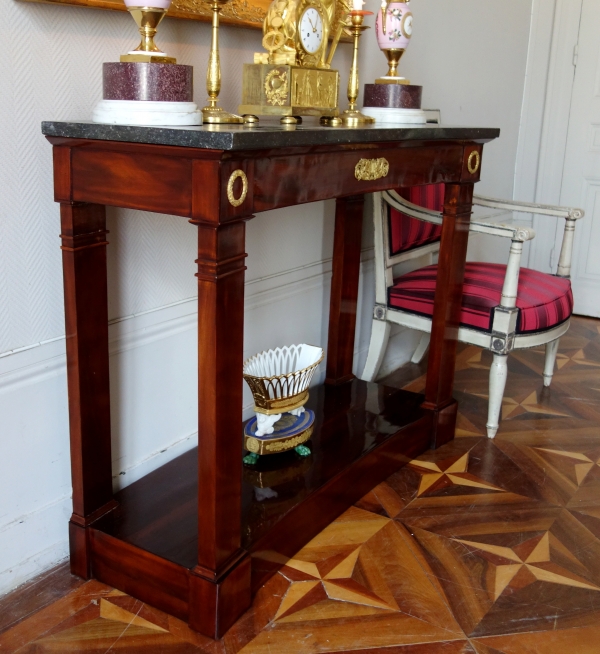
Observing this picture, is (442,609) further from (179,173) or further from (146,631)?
(179,173)

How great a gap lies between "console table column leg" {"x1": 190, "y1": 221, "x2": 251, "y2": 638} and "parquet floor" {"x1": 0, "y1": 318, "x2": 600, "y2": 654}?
0.08 meters

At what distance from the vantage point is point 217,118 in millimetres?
1507

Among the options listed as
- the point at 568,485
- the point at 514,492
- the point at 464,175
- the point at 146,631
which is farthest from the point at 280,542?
the point at 464,175

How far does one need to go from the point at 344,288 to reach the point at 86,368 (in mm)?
1103

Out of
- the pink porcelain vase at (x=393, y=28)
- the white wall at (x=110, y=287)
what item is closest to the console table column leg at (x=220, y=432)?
the white wall at (x=110, y=287)

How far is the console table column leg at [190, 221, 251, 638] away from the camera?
1.31 meters

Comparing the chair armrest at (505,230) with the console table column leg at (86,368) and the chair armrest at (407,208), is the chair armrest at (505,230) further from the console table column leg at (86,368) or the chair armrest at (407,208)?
the console table column leg at (86,368)

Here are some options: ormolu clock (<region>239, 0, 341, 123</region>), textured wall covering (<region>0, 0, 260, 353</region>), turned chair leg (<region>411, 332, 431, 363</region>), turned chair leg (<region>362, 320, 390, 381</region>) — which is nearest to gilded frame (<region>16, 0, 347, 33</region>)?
textured wall covering (<region>0, 0, 260, 353</region>)

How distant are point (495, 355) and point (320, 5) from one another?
122 cm

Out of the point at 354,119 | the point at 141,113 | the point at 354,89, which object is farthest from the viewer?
the point at 354,89

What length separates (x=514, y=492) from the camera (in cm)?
216

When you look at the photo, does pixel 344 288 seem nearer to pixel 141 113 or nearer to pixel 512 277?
pixel 512 277

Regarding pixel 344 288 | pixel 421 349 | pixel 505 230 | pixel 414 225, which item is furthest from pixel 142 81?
pixel 421 349

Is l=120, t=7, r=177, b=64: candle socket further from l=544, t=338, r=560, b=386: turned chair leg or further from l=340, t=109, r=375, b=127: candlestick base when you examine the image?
l=544, t=338, r=560, b=386: turned chair leg
